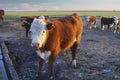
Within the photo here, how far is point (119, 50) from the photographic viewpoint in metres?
12.7

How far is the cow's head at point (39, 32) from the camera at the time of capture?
7.11m

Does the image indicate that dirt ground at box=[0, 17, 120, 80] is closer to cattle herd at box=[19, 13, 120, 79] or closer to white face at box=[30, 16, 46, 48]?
cattle herd at box=[19, 13, 120, 79]

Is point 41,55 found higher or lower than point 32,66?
higher

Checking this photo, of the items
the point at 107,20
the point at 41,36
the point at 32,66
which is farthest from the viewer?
the point at 107,20

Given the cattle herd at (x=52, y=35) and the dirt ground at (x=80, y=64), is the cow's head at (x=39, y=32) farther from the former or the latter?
the dirt ground at (x=80, y=64)

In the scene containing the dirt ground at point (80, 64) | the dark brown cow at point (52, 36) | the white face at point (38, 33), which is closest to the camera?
the white face at point (38, 33)

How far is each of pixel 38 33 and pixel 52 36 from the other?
0.72 meters

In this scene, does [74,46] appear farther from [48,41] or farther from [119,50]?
[119,50]

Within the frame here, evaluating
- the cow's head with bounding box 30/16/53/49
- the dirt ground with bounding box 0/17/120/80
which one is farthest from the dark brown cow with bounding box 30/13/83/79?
the dirt ground with bounding box 0/17/120/80

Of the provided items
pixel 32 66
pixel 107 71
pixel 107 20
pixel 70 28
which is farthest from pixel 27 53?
pixel 107 20

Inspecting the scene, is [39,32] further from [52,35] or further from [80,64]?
[80,64]

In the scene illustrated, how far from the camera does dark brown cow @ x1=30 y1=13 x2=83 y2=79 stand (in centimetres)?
728

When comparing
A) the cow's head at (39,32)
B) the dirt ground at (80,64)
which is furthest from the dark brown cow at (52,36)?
the dirt ground at (80,64)

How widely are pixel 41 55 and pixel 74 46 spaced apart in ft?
7.58
